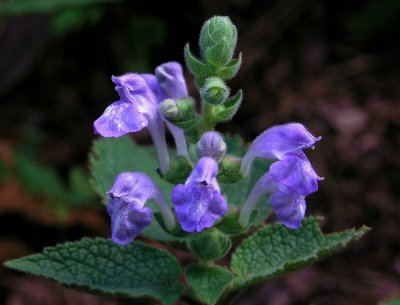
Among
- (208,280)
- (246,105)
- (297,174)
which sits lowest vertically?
(208,280)

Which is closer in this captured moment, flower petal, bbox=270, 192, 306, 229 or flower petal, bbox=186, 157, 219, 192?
flower petal, bbox=186, 157, 219, 192

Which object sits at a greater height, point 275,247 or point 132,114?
point 132,114

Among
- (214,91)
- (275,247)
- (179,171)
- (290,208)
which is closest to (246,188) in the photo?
(275,247)

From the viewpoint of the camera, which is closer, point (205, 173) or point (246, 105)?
point (205, 173)

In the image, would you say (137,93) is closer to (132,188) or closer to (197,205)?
(132,188)

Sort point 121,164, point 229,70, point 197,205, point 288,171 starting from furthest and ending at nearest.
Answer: point 121,164
point 229,70
point 288,171
point 197,205

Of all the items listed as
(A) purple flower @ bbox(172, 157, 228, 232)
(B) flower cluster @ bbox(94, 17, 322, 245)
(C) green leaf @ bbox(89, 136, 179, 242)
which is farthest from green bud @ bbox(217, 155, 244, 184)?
(C) green leaf @ bbox(89, 136, 179, 242)

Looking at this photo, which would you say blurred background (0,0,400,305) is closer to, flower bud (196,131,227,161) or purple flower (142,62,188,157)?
purple flower (142,62,188,157)
